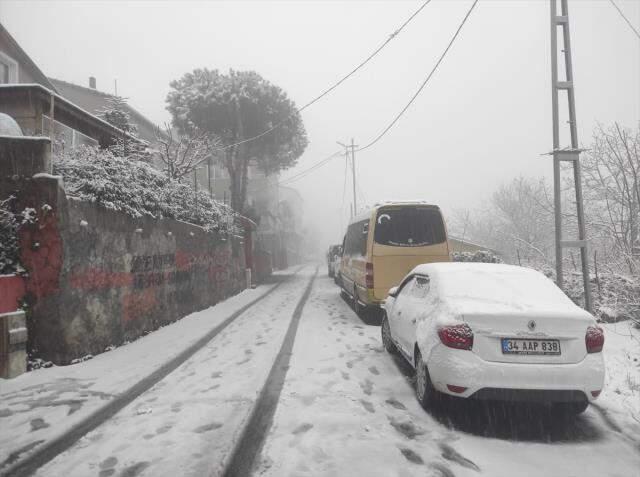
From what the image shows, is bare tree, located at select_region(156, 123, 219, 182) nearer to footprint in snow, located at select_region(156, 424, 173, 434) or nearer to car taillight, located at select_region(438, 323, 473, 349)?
footprint in snow, located at select_region(156, 424, 173, 434)

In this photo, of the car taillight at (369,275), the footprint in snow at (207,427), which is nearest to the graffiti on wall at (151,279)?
the footprint in snow at (207,427)

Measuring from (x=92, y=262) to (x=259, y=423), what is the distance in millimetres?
4076

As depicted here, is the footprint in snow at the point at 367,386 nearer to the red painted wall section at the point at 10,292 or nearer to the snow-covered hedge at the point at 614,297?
the red painted wall section at the point at 10,292

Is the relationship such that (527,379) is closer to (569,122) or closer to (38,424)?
(38,424)

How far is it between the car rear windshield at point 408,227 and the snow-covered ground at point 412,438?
410cm

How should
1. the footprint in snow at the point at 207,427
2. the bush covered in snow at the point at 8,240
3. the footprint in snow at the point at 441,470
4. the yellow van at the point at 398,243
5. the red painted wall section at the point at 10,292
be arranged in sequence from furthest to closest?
1. the yellow van at the point at 398,243
2. the bush covered in snow at the point at 8,240
3. the red painted wall section at the point at 10,292
4. the footprint in snow at the point at 207,427
5. the footprint in snow at the point at 441,470

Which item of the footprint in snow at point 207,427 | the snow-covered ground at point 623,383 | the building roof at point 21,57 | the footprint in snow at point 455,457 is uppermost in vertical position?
the building roof at point 21,57

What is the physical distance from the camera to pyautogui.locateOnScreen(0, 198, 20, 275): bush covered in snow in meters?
5.61

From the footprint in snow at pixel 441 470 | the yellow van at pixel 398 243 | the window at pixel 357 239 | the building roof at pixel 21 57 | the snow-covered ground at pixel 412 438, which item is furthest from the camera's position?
the building roof at pixel 21 57

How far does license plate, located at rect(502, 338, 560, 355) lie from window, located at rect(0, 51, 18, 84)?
853 inches

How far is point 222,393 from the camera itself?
4.98m

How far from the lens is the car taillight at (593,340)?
390cm

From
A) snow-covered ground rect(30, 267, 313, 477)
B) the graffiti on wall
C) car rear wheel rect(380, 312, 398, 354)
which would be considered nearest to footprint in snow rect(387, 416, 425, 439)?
snow-covered ground rect(30, 267, 313, 477)

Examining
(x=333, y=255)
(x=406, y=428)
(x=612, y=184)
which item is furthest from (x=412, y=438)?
(x=333, y=255)
